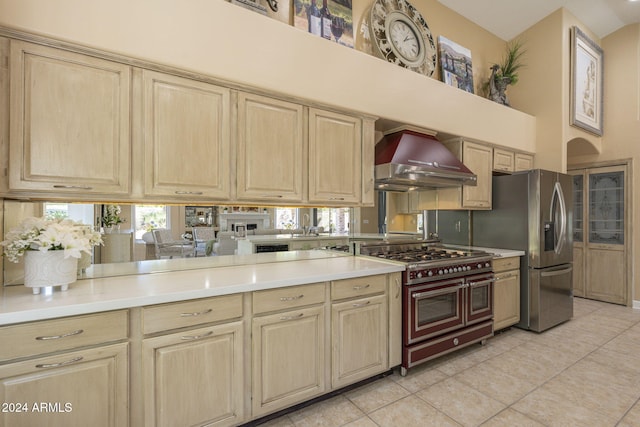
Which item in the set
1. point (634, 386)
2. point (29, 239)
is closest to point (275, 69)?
point (29, 239)

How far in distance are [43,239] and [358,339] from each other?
195 centimetres

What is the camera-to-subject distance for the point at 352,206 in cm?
270

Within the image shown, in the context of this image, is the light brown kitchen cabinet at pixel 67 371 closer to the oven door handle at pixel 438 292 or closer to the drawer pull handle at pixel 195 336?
the drawer pull handle at pixel 195 336

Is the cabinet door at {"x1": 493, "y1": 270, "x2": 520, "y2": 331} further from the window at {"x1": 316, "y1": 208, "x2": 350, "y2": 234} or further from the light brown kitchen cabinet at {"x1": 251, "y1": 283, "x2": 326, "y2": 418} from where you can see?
the light brown kitchen cabinet at {"x1": 251, "y1": 283, "x2": 326, "y2": 418}

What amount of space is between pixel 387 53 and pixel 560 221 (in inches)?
111

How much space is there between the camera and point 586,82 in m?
4.21

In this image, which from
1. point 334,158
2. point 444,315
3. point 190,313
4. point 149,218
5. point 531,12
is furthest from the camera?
point 531,12

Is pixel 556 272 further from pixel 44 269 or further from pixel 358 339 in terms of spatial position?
pixel 44 269

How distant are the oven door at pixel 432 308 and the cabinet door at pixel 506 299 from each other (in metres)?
0.71

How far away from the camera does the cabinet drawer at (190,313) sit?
1496 millimetres

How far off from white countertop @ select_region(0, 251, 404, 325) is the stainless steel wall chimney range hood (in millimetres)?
816

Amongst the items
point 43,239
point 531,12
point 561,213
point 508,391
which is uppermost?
point 531,12

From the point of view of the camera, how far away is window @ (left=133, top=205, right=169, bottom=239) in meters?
1.99

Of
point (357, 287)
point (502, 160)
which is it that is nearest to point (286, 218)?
point (357, 287)
